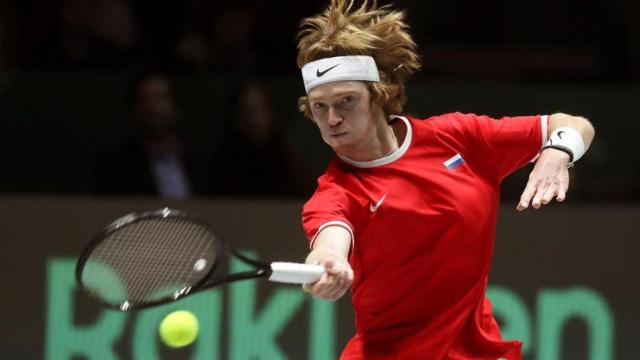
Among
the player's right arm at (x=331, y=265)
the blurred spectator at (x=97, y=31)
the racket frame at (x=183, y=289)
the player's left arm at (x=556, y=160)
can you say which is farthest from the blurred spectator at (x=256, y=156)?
the player's right arm at (x=331, y=265)

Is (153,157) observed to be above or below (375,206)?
below

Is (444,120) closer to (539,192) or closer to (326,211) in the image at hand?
(539,192)

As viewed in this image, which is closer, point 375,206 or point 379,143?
point 375,206

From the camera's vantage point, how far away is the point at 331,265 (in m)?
3.24

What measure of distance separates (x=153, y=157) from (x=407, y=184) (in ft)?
9.04

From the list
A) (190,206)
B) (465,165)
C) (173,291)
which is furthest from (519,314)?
(173,291)

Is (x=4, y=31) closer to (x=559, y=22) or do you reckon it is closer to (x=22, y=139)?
(x=22, y=139)

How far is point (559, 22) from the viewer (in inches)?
287

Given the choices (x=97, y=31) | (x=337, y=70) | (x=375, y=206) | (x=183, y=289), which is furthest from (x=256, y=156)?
(x=183, y=289)

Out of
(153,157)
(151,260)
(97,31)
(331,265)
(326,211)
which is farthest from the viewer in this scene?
(97,31)

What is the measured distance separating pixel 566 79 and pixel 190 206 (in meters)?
2.25

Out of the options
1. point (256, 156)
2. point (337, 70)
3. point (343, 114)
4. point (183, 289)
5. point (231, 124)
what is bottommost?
point (256, 156)

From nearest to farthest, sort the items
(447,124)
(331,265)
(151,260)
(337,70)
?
(331,265)
(151,260)
(337,70)
(447,124)

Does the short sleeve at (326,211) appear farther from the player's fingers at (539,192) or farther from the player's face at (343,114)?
the player's fingers at (539,192)
